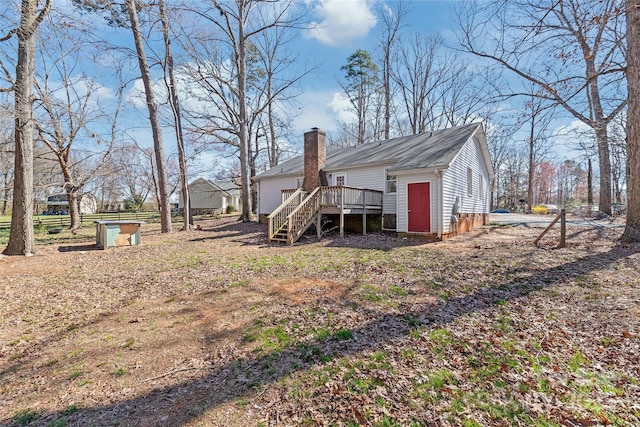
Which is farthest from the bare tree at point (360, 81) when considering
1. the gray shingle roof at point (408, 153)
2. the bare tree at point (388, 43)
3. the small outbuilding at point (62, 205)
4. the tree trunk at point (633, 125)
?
the small outbuilding at point (62, 205)

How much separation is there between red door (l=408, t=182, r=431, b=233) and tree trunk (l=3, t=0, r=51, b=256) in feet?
40.6

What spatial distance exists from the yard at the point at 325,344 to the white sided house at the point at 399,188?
458cm

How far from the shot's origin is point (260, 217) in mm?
19047

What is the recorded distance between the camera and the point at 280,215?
1192cm

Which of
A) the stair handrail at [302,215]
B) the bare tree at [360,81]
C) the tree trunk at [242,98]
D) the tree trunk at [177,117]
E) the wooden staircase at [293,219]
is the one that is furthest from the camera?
the bare tree at [360,81]

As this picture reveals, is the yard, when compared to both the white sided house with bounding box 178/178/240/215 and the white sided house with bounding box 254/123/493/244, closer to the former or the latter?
the white sided house with bounding box 254/123/493/244

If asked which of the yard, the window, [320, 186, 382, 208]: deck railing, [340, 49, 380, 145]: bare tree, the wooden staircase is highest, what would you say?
[340, 49, 380, 145]: bare tree

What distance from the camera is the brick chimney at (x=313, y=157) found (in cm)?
1438

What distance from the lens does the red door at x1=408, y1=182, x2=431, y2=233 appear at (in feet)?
36.8

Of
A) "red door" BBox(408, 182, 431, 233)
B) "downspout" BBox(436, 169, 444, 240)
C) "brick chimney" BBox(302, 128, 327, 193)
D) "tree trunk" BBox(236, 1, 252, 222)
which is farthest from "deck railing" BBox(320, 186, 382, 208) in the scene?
"tree trunk" BBox(236, 1, 252, 222)

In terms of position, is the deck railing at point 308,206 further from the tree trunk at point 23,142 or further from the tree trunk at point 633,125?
the tree trunk at point 633,125

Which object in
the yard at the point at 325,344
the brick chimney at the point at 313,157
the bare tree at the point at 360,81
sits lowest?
the yard at the point at 325,344

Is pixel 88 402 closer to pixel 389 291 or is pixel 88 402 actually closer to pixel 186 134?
pixel 389 291

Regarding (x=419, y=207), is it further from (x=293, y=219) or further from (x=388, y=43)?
(x=388, y=43)
